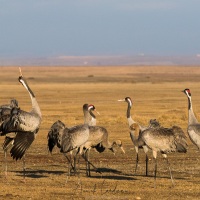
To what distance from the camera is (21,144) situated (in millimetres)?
13586

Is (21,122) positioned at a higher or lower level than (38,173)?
higher

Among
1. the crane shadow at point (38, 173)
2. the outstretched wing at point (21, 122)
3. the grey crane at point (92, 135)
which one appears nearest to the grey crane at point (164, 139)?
the grey crane at point (92, 135)

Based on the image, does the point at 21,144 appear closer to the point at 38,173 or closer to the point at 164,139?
the point at 38,173

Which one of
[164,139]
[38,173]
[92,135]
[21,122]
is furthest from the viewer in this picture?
[92,135]

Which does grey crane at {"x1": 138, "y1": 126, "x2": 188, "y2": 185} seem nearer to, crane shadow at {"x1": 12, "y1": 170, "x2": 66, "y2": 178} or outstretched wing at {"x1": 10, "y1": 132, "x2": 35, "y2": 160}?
outstretched wing at {"x1": 10, "y1": 132, "x2": 35, "y2": 160}

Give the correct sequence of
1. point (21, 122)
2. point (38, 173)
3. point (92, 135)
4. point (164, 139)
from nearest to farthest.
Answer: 1. point (21, 122)
2. point (164, 139)
3. point (38, 173)
4. point (92, 135)

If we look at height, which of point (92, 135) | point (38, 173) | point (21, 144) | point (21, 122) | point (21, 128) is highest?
point (21, 122)

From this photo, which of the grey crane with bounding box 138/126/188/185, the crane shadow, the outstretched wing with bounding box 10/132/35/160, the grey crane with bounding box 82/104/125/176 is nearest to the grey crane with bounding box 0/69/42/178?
the outstretched wing with bounding box 10/132/35/160

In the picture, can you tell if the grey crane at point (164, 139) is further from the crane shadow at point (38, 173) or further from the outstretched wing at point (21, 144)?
the crane shadow at point (38, 173)

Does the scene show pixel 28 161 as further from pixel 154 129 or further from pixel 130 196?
pixel 130 196

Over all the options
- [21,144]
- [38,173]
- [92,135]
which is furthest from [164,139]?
[38,173]

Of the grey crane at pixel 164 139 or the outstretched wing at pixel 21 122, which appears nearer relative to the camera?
the outstretched wing at pixel 21 122

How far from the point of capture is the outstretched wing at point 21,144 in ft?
44.2

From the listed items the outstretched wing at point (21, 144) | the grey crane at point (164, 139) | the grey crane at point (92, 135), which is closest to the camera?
the outstretched wing at point (21, 144)
